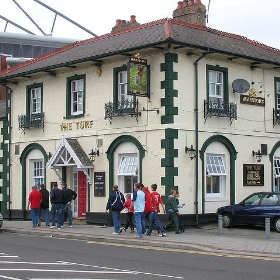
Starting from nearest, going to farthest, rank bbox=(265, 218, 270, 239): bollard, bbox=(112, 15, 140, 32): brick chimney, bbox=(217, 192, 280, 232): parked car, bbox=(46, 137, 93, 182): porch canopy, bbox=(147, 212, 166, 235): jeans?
bbox=(265, 218, 270, 239): bollard < bbox=(147, 212, 166, 235): jeans < bbox=(217, 192, 280, 232): parked car < bbox=(46, 137, 93, 182): porch canopy < bbox=(112, 15, 140, 32): brick chimney

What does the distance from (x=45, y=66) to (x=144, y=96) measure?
246 inches

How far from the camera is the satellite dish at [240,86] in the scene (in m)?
24.6

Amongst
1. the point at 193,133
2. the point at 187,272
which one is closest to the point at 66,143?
the point at 193,133

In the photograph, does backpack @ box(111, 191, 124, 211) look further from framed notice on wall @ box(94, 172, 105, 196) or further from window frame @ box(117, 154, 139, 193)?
framed notice on wall @ box(94, 172, 105, 196)

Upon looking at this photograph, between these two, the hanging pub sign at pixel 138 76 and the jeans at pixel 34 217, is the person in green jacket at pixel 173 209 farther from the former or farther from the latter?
the jeans at pixel 34 217

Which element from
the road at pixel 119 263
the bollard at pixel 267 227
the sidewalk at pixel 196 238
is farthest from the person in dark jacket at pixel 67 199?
the bollard at pixel 267 227

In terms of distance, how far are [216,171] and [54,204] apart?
20.5 feet

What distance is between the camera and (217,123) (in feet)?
79.6

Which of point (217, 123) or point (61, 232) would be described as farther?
point (217, 123)

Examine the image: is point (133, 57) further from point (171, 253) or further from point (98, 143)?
point (171, 253)

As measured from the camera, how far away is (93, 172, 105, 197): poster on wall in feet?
82.2

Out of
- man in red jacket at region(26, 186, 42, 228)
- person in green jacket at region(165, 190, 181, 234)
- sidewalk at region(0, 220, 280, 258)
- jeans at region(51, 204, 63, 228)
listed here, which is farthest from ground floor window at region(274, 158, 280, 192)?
man in red jacket at region(26, 186, 42, 228)

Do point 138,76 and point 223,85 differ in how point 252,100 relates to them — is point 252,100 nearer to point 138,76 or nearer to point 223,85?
point 223,85

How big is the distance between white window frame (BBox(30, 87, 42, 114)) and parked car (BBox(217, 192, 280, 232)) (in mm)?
9817
